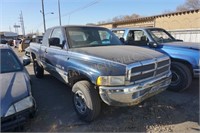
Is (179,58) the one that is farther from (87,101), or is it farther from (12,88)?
(12,88)

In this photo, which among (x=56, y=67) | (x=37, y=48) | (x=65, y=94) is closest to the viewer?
(x=56, y=67)

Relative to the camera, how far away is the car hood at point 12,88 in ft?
9.26

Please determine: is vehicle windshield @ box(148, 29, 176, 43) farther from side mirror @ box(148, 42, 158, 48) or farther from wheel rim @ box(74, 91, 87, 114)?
wheel rim @ box(74, 91, 87, 114)

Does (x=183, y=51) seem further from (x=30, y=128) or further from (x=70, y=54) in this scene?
(x=30, y=128)

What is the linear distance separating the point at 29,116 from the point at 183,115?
3.11m

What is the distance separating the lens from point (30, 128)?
3.40 m

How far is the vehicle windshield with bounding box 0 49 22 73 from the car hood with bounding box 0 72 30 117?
0.76 feet

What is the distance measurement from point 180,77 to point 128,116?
2.32 meters

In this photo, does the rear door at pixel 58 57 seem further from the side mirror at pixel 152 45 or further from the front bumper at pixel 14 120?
the side mirror at pixel 152 45

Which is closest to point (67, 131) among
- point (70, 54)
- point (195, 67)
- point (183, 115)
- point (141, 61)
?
point (70, 54)

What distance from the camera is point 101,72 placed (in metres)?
3.19

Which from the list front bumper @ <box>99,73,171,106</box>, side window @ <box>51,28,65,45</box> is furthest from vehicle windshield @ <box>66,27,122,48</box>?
front bumper @ <box>99,73,171,106</box>

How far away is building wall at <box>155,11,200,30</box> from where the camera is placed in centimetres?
1357

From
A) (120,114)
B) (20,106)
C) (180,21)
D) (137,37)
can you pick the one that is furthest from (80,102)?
(180,21)
